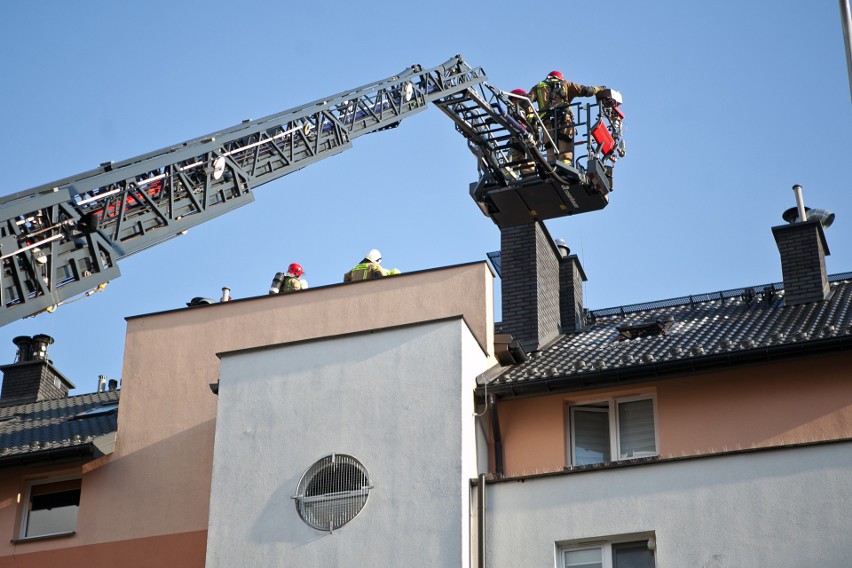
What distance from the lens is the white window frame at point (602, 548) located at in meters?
17.8

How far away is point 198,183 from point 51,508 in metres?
5.74

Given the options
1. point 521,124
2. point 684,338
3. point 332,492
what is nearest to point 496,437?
point 332,492

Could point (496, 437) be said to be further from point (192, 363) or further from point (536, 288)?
point (192, 363)

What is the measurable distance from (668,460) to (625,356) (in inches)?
132

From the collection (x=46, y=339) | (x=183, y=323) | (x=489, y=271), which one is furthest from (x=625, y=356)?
(x=46, y=339)

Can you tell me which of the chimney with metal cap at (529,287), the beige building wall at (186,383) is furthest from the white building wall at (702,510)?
the chimney with metal cap at (529,287)

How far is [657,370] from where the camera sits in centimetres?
2008

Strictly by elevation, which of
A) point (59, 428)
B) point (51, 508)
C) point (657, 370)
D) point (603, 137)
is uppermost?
point (603, 137)

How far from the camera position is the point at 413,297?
22359mm

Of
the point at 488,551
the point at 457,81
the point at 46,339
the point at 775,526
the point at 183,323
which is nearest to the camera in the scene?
the point at 775,526

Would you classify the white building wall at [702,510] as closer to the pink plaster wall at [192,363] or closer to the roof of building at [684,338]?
the roof of building at [684,338]

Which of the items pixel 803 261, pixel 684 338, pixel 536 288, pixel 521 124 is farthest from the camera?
pixel 521 124

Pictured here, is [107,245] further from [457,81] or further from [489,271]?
[457,81]

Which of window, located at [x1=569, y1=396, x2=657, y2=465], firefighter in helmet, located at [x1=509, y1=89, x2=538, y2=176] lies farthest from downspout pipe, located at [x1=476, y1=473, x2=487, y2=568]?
firefighter in helmet, located at [x1=509, y1=89, x2=538, y2=176]
